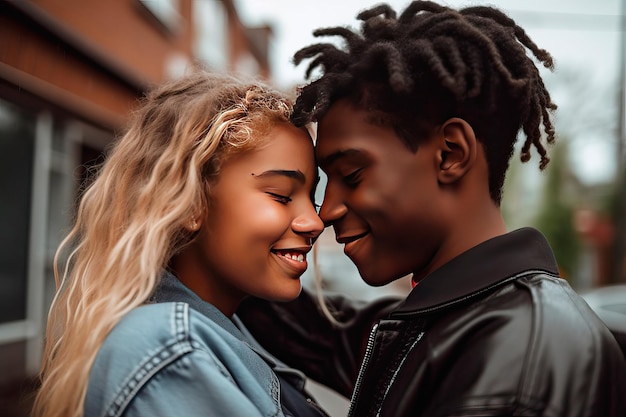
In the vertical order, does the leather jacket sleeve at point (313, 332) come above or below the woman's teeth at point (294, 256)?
below

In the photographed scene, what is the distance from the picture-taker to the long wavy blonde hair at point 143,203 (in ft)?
4.84

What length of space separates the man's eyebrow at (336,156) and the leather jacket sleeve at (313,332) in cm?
70

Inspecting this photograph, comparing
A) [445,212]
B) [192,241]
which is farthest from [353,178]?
[192,241]

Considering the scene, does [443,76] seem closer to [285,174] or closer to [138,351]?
[285,174]

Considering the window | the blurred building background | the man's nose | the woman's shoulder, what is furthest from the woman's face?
the window

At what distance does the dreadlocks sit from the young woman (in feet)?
0.85

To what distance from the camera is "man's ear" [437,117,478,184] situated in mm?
1417

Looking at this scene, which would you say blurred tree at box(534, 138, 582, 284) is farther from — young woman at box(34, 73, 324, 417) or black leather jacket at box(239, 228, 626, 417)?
black leather jacket at box(239, 228, 626, 417)

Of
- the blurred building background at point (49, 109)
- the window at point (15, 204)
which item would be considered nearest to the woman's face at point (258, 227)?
the blurred building background at point (49, 109)

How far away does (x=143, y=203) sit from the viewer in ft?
5.50

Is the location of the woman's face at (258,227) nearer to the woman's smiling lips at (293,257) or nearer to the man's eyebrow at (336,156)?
the woman's smiling lips at (293,257)

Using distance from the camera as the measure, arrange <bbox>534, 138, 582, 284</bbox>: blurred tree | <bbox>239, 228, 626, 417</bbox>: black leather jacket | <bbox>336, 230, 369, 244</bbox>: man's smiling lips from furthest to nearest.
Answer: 1. <bbox>534, 138, 582, 284</bbox>: blurred tree
2. <bbox>336, 230, 369, 244</bbox>: man's smiling lips
3. <bbox>239, 228, 626, 417</bbox>: black leather jacket

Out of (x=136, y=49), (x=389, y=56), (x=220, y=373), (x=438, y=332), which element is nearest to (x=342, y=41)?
(x=389, y=56)

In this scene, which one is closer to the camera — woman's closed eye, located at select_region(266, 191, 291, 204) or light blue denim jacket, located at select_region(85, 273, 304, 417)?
light blue denim jacket, located at select_region(85, 273, 304, 417)
